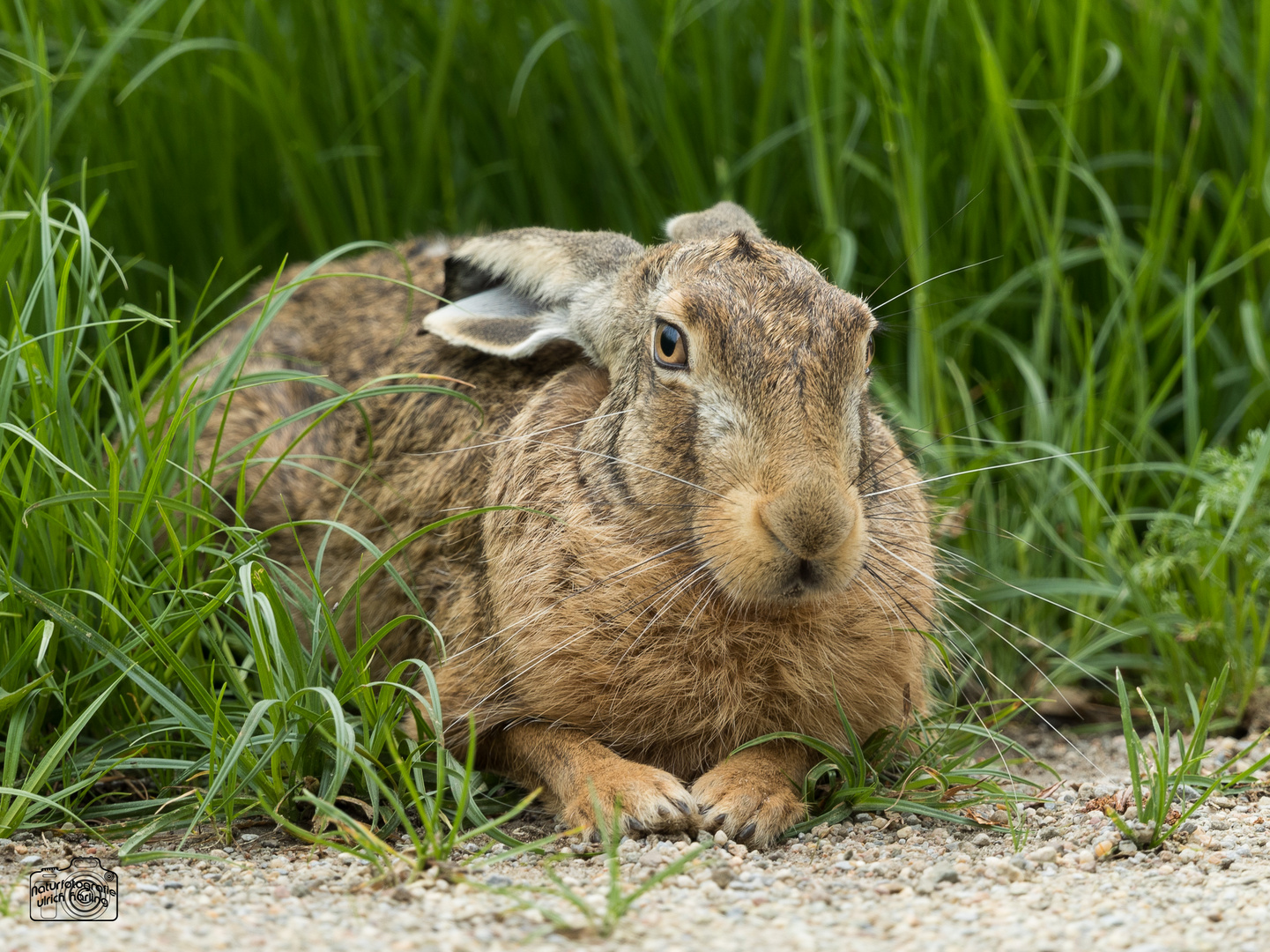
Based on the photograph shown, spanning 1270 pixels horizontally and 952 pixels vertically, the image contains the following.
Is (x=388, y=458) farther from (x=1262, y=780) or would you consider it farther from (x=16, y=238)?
(x=1262, y=780)

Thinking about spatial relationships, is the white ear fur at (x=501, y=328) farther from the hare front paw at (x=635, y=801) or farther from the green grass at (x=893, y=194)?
the hare front paw at (x=635, y=801)

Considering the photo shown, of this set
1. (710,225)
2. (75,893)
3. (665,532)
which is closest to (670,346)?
(665,532)

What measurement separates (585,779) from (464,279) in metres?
1.79

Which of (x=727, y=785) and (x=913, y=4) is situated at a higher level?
(x=913, y=4)

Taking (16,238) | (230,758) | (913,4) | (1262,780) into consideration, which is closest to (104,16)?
(16,238)

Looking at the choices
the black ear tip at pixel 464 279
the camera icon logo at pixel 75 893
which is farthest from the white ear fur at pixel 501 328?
the camera icon logo at pixel 75 893

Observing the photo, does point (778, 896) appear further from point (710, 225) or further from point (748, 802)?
point (710, 225)

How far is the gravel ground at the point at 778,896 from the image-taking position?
2502 mm

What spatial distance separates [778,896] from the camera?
284 centimetres

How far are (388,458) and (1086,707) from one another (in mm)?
2720

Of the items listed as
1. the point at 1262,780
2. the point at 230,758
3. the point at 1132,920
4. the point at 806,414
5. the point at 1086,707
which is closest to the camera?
the point at 1132,920

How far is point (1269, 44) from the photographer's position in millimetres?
5281

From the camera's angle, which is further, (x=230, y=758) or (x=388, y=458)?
(x=388, y=458)

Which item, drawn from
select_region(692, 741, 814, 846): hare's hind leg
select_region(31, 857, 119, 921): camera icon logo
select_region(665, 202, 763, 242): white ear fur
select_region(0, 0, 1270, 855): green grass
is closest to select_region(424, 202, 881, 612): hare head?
select_region(665, 202, 763, 242): white ear fur
